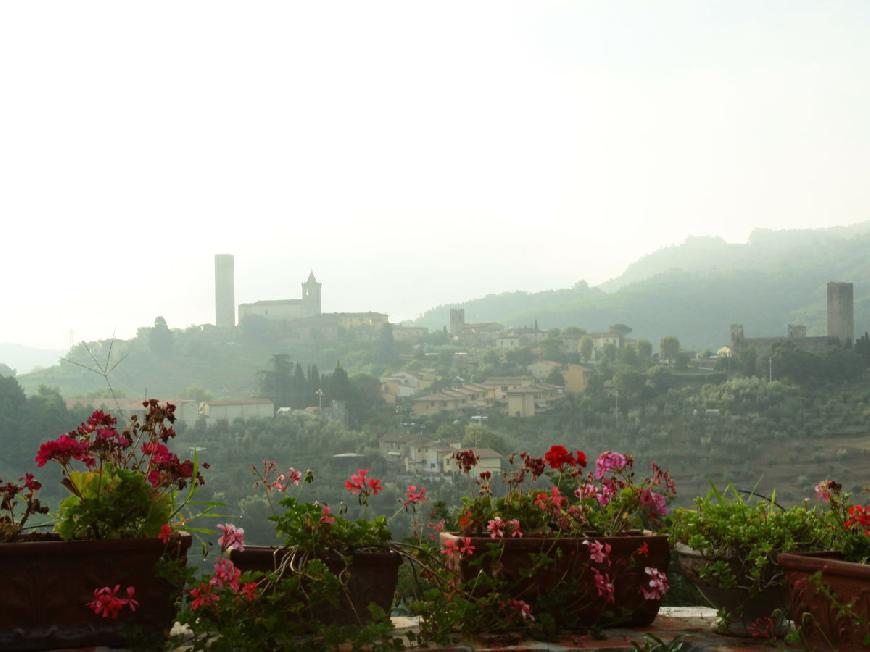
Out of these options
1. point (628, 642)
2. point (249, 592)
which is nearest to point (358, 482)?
point (249, 592)

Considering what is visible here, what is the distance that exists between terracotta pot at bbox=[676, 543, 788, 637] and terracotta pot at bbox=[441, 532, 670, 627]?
0.11 m

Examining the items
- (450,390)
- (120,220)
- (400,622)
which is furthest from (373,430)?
(400,622)

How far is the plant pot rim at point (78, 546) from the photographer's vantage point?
5.76 feet

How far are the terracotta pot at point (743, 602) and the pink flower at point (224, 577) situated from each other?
1015mm

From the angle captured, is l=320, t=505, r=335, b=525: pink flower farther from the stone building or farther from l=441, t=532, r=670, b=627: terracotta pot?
the stone building

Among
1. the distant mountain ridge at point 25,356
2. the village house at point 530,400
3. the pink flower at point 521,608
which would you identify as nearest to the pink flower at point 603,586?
the pink flower at point 521,608

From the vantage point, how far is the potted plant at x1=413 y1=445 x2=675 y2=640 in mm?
2025

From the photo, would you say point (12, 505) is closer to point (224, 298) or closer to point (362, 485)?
point (362, 485)

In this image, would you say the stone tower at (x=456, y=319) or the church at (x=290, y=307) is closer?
the stone tower at (x=456, y=319)

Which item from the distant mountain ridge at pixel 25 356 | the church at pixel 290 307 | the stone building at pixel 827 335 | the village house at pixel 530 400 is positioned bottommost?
the village house at pixel 530 400

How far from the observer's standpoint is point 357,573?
2.00 metres

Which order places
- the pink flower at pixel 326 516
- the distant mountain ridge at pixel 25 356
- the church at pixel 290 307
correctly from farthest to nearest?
the church at pixel 290 307 → the distant mountain ridge at pixel 25 356 → the pink flower at pixel 326 516

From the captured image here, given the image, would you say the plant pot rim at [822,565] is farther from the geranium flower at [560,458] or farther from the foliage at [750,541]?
the geranium flower at [560,458]

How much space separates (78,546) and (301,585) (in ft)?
1.37
